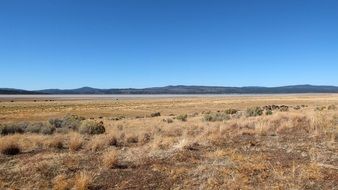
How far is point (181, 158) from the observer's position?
12.1 metres

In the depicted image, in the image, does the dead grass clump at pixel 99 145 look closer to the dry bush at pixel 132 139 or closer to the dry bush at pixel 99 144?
the dry bush at pixel 99 144

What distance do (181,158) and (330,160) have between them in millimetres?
4108

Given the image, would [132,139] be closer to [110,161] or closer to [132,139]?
[132,139]

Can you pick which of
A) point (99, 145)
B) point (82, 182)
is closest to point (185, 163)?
point (82, 182)

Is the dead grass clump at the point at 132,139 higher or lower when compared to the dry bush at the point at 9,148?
lower

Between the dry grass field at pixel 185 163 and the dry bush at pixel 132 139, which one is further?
the dry bush at pixel 132 139

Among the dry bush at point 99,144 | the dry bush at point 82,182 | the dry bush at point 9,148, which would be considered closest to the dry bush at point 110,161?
the dry bush at point 82,182

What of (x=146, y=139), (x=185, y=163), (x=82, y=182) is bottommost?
(x=146, y=139)

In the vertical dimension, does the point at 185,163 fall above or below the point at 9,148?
below

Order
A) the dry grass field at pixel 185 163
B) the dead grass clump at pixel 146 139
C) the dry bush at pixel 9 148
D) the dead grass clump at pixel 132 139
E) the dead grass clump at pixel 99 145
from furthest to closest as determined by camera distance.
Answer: the dead grass clump at pixel 132 139 → the dead grass clump at pixel 146 139 → the dead grass clump at pixel 99 145 → the dry bush at pixel 9 148 → the dry grass field at pixel 185 163

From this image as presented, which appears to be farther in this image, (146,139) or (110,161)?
(146,139)

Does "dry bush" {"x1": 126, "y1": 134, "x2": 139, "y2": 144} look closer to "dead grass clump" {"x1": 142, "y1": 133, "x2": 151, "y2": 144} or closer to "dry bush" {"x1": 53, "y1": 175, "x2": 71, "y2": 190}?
"dead grass clump" {"x1": 142, "y1": 133, "x2": 151, "y2": 144}

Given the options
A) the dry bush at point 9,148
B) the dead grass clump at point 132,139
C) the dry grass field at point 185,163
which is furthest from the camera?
the dead grass clump at point 132,139

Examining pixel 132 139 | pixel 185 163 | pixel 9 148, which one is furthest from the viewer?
pixel 132 139
